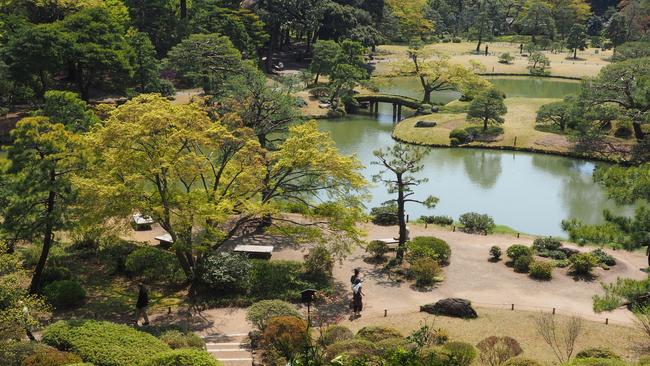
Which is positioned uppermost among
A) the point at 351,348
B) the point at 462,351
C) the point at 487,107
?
the point at 487,107

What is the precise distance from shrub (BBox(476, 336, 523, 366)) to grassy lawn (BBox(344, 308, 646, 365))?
0.67 meters

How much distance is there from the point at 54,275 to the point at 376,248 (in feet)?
39.4

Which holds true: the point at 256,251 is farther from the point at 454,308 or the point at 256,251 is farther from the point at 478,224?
the point at 478,224

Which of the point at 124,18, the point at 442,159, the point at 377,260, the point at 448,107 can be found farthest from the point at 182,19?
the point at 377,260

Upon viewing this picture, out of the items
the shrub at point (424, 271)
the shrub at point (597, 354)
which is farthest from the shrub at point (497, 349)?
the shrub at point (424, 271)

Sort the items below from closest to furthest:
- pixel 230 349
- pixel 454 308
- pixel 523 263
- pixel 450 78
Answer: pixel 230 349 → pixel 454 308 → pixel 523 263 → pixel 450 78

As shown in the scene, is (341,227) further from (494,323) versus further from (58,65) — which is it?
(58,65)

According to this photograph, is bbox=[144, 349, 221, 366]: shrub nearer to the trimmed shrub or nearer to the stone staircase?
the stone staircase

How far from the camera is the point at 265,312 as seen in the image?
18938 mm

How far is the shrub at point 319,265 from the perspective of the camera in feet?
76.7

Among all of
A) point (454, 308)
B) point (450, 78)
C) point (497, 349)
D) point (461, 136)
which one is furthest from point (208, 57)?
point (497, 349)

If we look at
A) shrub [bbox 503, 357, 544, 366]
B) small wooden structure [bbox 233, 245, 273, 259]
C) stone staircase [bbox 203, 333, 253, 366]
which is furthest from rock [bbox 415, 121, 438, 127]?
shrub [bbox 503, 357, 544, 366]

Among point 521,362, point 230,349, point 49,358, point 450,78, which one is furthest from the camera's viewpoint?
point 450,78

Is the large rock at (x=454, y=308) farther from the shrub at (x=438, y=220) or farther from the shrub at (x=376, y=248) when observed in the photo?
the shrub at (x=438, y=220)
